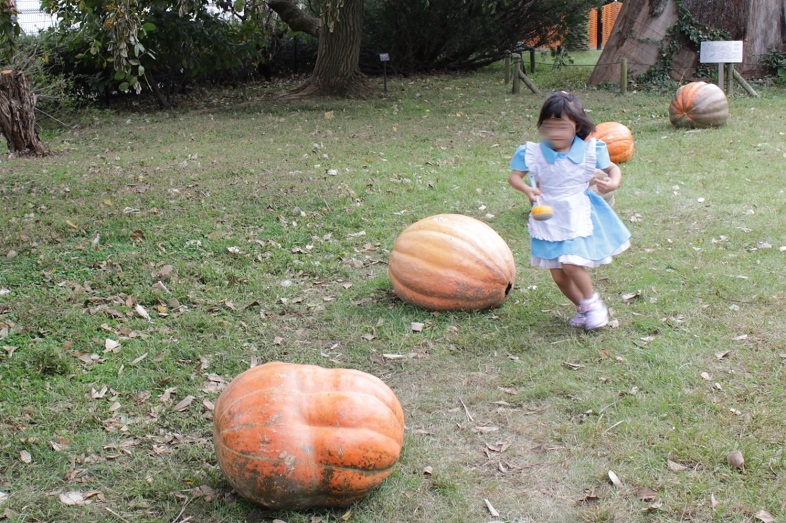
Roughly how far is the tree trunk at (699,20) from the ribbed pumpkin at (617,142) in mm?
6891

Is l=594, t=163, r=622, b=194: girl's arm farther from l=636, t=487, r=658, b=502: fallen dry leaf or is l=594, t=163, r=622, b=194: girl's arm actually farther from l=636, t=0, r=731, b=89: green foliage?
l=636, t=0, r=731, b=89: green foliage

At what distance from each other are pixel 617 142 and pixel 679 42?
747cm

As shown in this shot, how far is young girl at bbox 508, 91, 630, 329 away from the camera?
187 inches

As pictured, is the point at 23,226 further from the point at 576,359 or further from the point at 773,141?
the point at 773,141

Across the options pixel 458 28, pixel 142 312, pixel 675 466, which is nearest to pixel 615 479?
pixel 675 466

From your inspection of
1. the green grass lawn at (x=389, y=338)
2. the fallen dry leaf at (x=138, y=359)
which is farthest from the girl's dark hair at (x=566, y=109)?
the fallen dry leaf at (x=138, y=359)

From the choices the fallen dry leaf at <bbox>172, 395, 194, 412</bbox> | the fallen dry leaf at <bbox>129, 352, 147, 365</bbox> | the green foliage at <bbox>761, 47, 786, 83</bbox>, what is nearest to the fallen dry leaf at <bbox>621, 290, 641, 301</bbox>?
the fallen dry leaf at <bbox>172, 395, 194, 412</bbox>

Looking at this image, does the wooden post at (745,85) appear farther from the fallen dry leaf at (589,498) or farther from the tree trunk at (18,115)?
the fallen dry leaf at (589,498)

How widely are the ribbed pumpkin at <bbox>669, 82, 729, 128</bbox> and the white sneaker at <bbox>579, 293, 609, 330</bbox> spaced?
7.34 metres

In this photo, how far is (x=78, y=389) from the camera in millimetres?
4340

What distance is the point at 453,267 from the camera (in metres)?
5.14

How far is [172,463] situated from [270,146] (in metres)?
7.53

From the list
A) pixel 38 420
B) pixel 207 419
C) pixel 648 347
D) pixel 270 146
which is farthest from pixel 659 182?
pixel 38 420

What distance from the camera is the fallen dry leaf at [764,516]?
3.04 m
